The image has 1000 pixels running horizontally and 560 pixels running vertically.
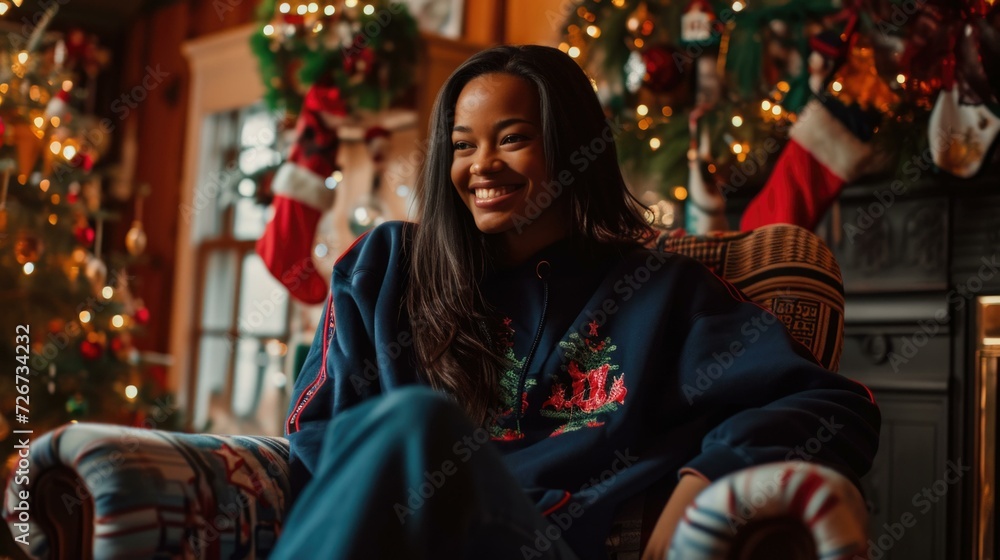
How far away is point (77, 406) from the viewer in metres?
3.37

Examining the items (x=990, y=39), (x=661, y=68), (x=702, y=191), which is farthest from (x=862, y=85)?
(x=661, y=68)

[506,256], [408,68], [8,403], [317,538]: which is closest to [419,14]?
[408,68]

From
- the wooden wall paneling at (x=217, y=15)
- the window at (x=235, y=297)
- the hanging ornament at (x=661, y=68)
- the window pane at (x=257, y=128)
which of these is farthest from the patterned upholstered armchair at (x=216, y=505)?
the wooden wall paneling at (x=217, y=15)

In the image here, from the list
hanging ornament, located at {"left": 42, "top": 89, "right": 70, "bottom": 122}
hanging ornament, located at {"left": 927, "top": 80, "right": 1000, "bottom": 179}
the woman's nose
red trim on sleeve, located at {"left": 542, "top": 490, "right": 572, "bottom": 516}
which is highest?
hanging ornament, located at {"left": 42, "top": 89, "right": 70, "bottom": 122}

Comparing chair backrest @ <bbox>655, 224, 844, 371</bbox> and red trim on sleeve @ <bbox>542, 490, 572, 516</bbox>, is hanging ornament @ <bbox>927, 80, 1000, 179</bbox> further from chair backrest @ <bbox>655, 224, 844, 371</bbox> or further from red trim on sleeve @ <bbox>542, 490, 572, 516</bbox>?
red trim on sleeve @ <bbox>542, 490, 572, 516</bbox>

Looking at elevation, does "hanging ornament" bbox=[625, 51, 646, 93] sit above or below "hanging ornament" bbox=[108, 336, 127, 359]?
above

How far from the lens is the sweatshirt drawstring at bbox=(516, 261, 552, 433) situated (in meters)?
1.48

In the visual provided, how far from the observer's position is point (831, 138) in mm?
2424

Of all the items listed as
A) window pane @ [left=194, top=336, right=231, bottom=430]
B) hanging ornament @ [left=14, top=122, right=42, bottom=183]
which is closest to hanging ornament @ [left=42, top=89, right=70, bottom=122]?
hanging ornament @ [left=14, top=122, right=42, bottom=183]

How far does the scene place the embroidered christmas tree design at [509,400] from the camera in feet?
4.83

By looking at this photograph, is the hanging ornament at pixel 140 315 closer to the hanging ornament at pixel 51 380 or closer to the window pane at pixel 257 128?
the hanging ornament at pixel 51 380

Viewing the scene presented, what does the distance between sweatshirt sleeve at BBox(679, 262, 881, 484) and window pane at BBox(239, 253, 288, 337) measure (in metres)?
3.67

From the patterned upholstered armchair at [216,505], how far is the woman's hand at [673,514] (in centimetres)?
17

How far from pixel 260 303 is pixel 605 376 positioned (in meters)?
3.90
